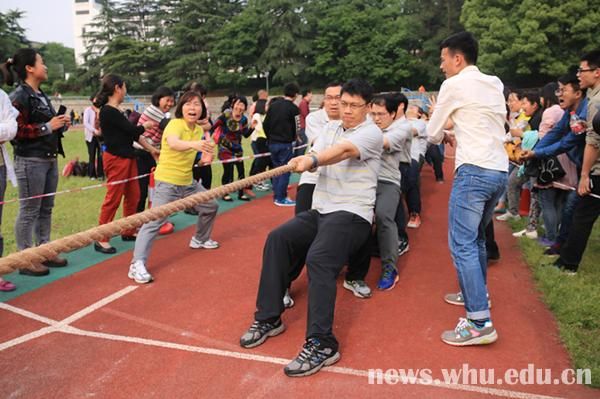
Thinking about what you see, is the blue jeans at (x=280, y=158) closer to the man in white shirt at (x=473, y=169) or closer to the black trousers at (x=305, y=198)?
the black trousers at (x=305, y=198)

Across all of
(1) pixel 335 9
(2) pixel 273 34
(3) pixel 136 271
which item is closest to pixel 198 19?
(2) pixel 273 34

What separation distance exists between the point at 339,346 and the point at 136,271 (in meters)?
2.33

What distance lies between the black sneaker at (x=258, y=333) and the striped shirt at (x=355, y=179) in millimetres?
967

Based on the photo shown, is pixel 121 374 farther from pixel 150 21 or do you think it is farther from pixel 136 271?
pixel 150 21

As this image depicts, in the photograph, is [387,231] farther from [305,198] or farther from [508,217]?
[508,217]

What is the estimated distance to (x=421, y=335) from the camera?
11.4ft

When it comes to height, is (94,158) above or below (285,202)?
above

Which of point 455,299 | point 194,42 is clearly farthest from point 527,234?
point 194,42

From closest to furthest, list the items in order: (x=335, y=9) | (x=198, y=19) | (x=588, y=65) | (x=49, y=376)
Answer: (x=49, y=376)
(x=588, y=65)
(x=335, y=9)
(x=198, y=19)

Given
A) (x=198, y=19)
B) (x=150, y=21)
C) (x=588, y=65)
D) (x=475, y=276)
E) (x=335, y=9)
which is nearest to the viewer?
(x=475, y=276)

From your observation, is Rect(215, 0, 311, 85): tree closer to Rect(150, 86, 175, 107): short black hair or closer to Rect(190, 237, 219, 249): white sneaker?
Rect(150, 86, 175, 107): short black hair

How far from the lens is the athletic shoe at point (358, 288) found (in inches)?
164

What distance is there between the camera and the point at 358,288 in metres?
4.22

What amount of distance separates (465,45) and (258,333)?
2.61 m
